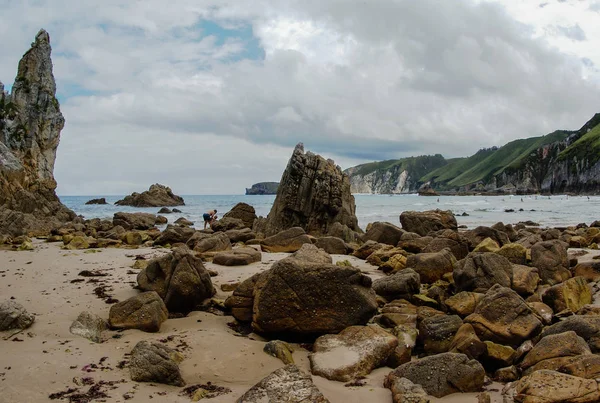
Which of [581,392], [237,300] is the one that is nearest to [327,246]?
[237,300]

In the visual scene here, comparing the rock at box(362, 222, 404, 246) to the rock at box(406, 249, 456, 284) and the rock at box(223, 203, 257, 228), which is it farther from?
the rock at box(223, 203, 257, 228)

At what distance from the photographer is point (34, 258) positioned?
12.7 meters

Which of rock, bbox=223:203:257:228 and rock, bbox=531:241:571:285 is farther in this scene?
rock, bbox=223:203:257:228

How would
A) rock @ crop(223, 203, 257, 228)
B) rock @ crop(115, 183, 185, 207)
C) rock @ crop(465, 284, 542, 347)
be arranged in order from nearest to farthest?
rock @ crop(465, 284, 542, 347) < rock @ crop(223, 203, 257, 228) < rock @ crop(115, 183, 185, 207)

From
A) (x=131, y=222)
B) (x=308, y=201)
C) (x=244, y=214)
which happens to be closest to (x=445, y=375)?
(x=308, y=201)

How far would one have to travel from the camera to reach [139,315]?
24.2ft

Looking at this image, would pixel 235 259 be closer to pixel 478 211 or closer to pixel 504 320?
pixel 504 320

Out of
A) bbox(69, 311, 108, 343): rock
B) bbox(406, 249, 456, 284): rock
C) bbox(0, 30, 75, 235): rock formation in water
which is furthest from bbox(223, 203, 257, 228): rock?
bbox(69, 311, 108, 343): rock

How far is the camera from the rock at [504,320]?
Result: 6754 millimetres

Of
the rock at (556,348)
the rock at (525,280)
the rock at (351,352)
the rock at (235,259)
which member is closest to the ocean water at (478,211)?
the rock at (235,259)

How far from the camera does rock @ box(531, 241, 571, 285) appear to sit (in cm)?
1050

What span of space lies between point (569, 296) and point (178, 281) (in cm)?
751

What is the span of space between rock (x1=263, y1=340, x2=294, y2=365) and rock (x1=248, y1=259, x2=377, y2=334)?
50cm

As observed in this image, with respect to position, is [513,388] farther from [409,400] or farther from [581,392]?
[409,400]
